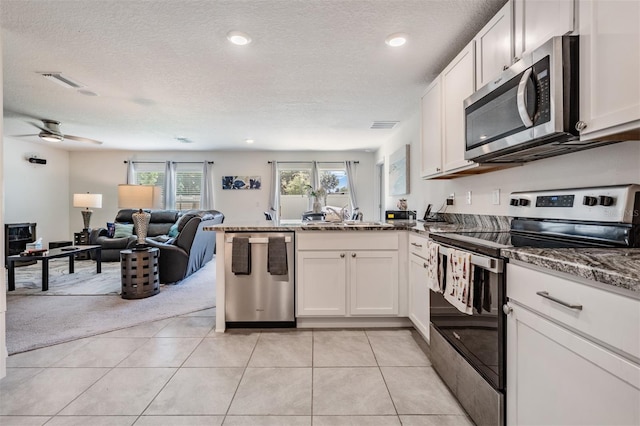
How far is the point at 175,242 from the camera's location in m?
4.24

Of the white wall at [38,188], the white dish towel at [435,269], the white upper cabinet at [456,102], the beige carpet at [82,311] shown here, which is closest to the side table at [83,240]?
the white wall at [38,188]

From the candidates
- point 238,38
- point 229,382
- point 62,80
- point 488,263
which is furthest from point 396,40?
point 62,80

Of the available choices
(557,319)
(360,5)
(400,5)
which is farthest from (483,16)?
(557,319)

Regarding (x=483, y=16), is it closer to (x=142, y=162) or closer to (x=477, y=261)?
(x=477, y=261)

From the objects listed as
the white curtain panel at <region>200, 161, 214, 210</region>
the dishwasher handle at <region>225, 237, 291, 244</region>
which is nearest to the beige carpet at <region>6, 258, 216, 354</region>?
the dishwasher handle at <region>225, 237, 291, 244</region>

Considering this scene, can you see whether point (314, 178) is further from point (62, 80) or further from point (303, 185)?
point (62, 80)

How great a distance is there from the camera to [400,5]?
6.17 feet

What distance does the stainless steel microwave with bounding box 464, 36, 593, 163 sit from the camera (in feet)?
4.02

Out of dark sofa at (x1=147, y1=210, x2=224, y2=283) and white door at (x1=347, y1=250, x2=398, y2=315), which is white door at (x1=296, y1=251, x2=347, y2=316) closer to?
white door at (x1=347, y1=250, x2=398, y2=315)

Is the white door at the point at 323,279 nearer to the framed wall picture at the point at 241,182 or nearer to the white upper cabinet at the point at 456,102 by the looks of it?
the white upper cabinet at the point at 456,102

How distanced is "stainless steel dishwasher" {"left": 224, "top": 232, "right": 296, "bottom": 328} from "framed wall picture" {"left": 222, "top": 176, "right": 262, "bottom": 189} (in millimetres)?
4625

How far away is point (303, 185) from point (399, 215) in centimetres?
352

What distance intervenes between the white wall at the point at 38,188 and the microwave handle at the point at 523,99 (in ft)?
25.9

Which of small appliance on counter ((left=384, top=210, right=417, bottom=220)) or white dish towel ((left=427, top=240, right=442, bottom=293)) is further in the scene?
small appliance on counter ((left=384, top=210, right=417, bottom=220))
